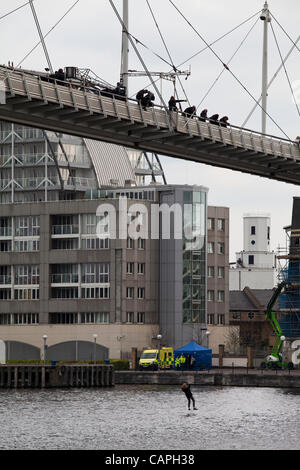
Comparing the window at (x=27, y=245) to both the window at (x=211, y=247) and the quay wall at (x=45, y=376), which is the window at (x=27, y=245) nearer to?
the window at (x=211, y=247)

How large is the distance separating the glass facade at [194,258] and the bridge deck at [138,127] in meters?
60.4

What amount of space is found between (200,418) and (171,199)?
81.6 meters

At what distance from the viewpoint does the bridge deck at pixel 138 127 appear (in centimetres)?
6806

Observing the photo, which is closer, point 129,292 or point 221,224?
point 129,292

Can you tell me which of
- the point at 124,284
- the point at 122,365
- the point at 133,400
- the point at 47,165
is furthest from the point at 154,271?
the point at 133,400

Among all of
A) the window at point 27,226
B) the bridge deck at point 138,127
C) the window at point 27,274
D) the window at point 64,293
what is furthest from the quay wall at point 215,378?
the window at point 27,226

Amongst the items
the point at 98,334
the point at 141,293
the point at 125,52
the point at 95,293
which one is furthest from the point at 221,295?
the point at 125,52

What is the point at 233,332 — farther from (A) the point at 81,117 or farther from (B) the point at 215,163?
(A) the point at 81,117

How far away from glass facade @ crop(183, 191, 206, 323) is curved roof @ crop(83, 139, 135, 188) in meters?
13.6

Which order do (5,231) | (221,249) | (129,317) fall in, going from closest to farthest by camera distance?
1. (129,317)
2. (5,231)
3. (221,249)

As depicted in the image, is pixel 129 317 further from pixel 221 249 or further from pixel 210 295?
pixel 221 249

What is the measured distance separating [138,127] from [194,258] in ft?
267

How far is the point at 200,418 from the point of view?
7362cm

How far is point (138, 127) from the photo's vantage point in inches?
2992
